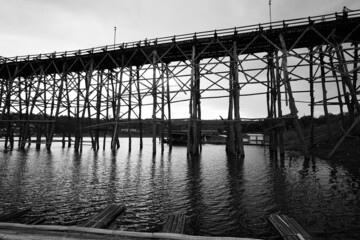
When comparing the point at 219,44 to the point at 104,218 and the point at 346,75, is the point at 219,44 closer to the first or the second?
the point at 346,75

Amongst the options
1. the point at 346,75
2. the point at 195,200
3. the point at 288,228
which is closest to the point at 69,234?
the point at 288,228

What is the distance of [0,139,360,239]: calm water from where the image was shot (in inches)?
185

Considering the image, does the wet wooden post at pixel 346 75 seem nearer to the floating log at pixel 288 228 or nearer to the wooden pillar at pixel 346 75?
the wooden pillar at pixel 346 75

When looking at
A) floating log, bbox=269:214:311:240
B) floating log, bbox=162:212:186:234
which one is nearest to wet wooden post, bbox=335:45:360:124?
floating log, bbox=269:214:311:240

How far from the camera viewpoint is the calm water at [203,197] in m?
4.70

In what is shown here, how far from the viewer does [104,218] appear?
448 cm

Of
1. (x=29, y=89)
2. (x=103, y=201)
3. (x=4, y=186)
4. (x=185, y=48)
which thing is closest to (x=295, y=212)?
(x=103, y=201)

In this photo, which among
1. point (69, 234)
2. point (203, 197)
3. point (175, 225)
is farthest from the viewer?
point (203, 197)

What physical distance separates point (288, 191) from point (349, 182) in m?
3.14

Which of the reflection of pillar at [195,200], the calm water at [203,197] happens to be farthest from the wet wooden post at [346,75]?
the reflection of pillar at [195,200]

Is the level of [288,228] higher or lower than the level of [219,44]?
lower

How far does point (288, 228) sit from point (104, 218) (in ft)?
12.4

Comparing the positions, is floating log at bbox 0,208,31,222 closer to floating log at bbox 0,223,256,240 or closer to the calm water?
the calm water

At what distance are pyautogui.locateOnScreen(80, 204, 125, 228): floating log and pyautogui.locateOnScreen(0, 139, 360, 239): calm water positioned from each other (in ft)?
0.74
